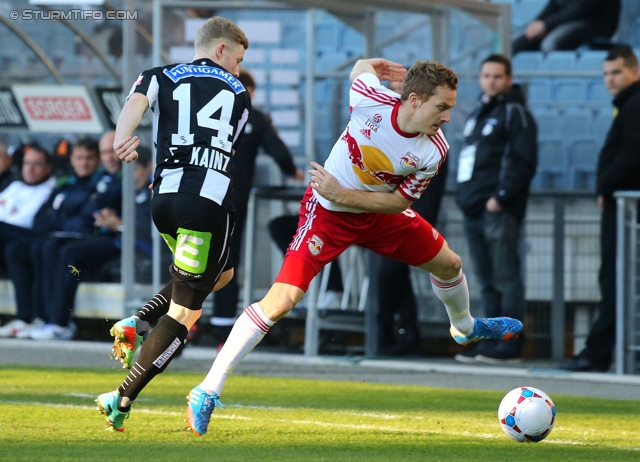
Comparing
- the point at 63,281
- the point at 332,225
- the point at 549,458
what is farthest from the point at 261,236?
the point at 549,458

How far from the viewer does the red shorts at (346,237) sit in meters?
5.92

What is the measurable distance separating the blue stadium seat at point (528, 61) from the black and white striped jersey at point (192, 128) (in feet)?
27.6

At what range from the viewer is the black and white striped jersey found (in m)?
5.76

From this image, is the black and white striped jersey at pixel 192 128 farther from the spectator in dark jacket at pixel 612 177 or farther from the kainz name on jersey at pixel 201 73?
→ the spectator in dark jacket at pixel 612 177

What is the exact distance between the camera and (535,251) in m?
10.1

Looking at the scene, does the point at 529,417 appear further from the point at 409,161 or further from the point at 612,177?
A: the point at 612,177

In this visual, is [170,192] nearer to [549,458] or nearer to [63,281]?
[549,458]

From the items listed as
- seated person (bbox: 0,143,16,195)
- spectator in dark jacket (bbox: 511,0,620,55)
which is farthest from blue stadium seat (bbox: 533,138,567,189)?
seated person (bbox: 0,143,16,195)

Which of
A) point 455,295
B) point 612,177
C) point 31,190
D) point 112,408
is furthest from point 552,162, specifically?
point 112,408

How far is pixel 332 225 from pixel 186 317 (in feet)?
3.24

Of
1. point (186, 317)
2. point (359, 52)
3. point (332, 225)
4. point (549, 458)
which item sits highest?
point (359, 52)

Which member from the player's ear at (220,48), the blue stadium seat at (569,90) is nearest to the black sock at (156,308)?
the player's ear at (220,48)

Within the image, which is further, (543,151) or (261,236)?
(543,151)

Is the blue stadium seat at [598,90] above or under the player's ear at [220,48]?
above
